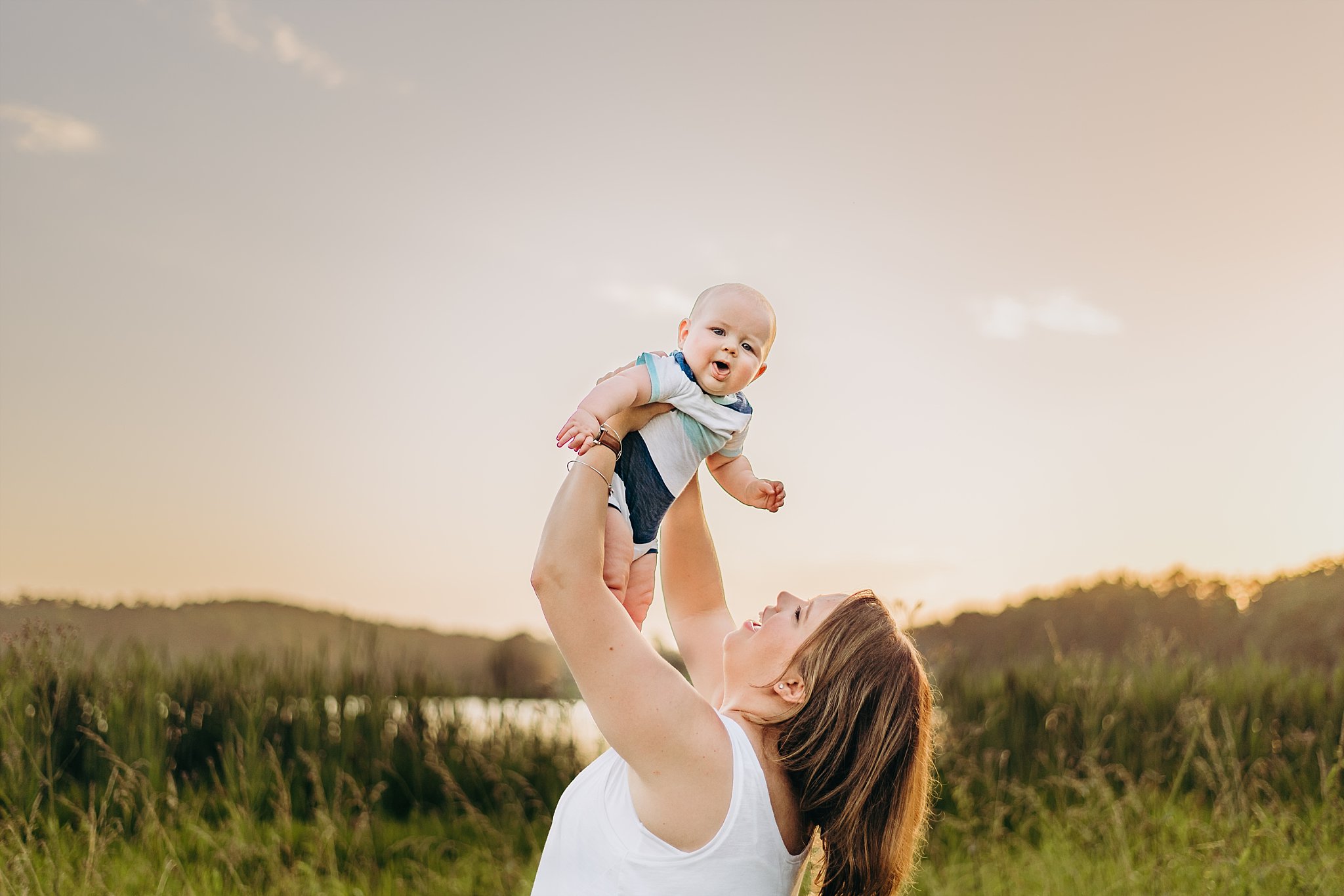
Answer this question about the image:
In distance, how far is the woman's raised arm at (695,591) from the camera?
2.69 metres

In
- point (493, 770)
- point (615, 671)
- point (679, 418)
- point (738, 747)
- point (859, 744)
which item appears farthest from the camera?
point (493, 770)

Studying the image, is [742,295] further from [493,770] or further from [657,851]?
[493,770]

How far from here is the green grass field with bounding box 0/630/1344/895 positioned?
5391 millimetres

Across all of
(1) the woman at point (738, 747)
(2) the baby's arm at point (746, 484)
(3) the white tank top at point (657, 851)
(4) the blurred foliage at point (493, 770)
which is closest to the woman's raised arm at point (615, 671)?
(1) the woman at point (738, 747)

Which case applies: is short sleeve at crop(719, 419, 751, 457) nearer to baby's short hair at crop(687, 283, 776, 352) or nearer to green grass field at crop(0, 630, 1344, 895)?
baby's short hair at crop(687, 283, 776, 352)

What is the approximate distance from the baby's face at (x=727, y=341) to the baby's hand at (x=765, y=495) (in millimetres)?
271

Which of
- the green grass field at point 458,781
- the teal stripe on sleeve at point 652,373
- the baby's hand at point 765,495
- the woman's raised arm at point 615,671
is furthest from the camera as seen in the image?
the green grass field at point 458,781

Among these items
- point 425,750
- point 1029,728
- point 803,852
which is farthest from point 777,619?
point 1029,728

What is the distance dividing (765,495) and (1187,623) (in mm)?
8964

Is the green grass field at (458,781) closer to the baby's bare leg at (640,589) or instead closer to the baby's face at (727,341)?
the baby's bare leg at (640,589)

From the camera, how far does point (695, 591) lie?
274 cm

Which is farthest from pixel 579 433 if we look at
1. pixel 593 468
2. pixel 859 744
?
pixel 859 744

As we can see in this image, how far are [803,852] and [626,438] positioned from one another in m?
1.00

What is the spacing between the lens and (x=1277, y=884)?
4.98 meters
